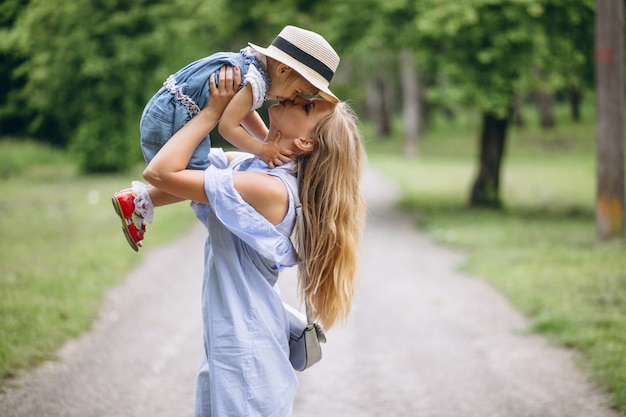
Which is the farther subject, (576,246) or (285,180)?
(576,246)

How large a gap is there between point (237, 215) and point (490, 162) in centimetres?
1460

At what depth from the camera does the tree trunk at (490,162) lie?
16.7 m

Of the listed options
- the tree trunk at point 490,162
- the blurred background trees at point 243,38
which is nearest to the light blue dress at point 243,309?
the blurred background trees at point 243,38

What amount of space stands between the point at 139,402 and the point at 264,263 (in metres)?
2.58

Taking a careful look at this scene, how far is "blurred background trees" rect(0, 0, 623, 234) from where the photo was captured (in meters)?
13.0

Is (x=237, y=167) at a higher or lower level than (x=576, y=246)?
higher

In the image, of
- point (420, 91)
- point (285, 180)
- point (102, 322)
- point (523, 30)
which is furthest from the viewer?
point (420, 91)

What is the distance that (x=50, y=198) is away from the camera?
1661 centimetres

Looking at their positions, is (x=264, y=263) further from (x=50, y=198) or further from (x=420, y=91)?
(x=420, y=91)

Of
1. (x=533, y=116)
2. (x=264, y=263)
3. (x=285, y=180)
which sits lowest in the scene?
(x=533, y=116)

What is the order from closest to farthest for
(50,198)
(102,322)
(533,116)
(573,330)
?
(573,330)
(102,322)
(50,198)
(533,116)

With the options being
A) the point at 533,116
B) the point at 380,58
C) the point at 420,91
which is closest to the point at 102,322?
the point at 380,58

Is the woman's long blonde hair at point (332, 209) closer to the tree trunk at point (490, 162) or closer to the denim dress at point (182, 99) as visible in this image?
the denim dress at point (182, 99)

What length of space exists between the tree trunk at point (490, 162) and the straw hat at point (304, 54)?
14086 millimetres
